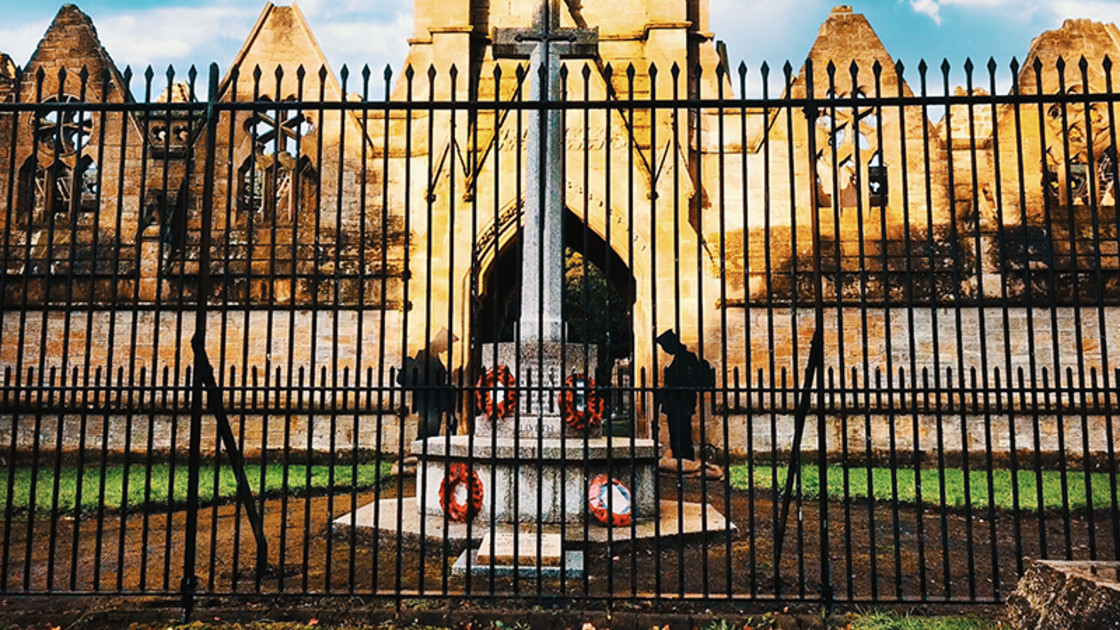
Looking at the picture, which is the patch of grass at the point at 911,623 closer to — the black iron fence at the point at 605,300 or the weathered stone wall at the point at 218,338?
the black iron fence at the point at 605,300

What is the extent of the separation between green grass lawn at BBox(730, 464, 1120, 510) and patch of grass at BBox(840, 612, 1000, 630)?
3390 millimetres

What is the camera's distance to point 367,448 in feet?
40.2

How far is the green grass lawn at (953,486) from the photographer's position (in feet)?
28.4

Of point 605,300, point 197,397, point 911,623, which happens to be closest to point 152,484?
point 197,397

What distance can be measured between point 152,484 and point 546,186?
6791 mm

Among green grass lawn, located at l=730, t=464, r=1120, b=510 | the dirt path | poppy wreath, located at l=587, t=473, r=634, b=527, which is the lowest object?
green grass lawn, located at l=730, t=464, r=1120, b=510

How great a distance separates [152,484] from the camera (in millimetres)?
9750

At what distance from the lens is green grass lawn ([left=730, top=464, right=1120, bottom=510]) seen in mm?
8664

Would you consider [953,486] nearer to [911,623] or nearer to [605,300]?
[605,300]

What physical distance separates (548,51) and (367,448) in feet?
24.8

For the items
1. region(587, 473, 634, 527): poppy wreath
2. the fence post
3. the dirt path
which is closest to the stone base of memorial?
region(587, 473, 634, 527): poppy wreath

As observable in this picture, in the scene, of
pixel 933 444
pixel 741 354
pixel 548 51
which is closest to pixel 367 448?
pixel 741 354

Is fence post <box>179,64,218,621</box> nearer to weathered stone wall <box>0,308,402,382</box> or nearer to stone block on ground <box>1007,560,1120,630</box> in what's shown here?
stone block on ground <box>1007,560,1120,630</box>

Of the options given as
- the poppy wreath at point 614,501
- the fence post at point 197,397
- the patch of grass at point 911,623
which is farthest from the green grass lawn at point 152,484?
the patch of grass at point 911,623
